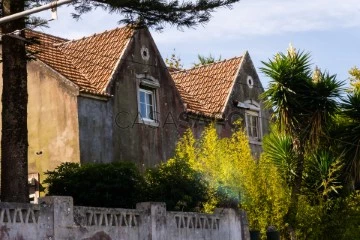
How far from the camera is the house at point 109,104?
2662cm

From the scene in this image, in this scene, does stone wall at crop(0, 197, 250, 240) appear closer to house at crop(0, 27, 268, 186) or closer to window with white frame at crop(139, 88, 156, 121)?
house at crop(0, 27, 268, 186)

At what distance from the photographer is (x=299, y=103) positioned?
27266 mm

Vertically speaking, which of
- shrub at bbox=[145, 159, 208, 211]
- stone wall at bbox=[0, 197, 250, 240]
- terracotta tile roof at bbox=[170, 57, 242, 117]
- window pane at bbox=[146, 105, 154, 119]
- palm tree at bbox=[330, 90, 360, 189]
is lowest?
stone wall at bbox=[0, 197, 250, 240]

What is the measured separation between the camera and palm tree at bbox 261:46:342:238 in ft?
89.5

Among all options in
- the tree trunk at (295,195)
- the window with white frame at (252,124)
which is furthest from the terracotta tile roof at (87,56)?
the window with white frame at (252,124)

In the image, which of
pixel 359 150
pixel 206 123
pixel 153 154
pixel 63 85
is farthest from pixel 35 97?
pixel 359 150

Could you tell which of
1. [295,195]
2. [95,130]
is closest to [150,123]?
[95,130]

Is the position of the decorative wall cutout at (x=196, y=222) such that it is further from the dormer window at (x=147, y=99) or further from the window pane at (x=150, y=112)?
the window pane at (x=150, y=112)

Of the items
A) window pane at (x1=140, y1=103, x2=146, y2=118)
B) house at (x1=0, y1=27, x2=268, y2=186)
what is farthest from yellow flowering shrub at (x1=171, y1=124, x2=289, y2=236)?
window pane at (x1=140, y1=103, x2=146, y2=118)

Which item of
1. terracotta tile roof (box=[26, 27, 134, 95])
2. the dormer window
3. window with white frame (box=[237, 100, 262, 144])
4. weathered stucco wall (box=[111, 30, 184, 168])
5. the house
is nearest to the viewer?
the house

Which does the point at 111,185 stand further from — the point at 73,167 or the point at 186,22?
the point at 186,22

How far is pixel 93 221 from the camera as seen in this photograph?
17.1 metres

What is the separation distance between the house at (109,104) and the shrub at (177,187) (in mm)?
3408

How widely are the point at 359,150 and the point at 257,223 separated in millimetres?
5000
